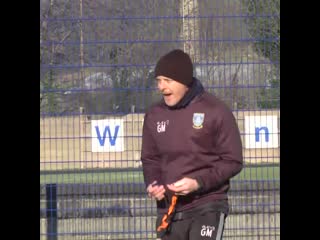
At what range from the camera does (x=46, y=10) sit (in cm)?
988

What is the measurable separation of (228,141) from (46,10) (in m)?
3.96

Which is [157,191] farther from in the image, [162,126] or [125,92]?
[125,92]

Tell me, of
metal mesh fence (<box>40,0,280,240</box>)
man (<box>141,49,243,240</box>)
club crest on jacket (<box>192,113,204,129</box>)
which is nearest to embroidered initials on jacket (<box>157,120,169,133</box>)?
man (<box>141,49,243,240</box>)

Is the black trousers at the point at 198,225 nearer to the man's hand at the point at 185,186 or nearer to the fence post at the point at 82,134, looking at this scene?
the man's hand at the point at 185,186

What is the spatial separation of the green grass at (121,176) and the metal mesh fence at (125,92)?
0.04 ft

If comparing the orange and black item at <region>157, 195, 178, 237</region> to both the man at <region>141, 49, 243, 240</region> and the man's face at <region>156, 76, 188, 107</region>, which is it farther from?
the man's face at <region>156, 76, 188, 107</region>

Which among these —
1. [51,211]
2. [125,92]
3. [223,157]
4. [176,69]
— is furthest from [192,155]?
[51,211]

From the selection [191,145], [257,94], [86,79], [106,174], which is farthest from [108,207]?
[191,145]

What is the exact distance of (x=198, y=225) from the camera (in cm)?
660

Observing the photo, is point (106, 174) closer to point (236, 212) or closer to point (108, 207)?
point (108, 207)

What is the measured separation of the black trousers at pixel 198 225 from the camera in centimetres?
657

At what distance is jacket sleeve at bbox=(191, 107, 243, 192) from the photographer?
Answer: 6.49 m

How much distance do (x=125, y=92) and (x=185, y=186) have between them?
3.73 m

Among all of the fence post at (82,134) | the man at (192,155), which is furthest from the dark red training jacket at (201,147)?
the fence post at (82,134)
